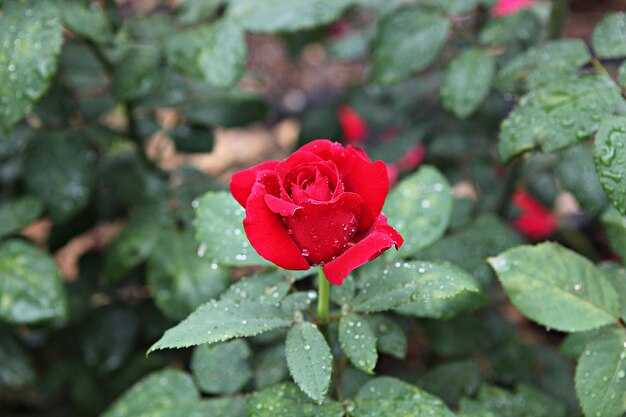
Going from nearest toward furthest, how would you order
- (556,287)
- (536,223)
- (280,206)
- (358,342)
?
(280,206) < (358,342) < (556,287) < (536,223)

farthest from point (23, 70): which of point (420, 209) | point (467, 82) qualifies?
point (467, 82)

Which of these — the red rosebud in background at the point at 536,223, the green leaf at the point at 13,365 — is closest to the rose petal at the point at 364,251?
the green leaf at the point at 13,365

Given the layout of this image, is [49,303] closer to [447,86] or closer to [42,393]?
[42,393]

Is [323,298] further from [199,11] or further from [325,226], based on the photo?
[199,11]

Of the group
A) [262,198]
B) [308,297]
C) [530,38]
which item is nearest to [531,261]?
[308,297]

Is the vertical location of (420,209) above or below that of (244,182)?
Result: below

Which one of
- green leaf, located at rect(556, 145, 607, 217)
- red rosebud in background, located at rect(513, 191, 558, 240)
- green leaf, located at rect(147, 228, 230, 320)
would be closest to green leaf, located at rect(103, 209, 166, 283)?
green leaf, located at rect(147, 228, 230, 320)

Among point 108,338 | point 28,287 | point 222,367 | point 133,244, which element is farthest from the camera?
point 108,338
